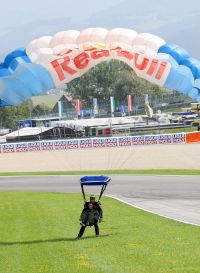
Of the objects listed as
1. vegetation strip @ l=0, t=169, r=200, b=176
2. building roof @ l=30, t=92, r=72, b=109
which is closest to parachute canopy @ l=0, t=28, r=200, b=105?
vegetation strip @ l=0, t=169, r=200, b=176

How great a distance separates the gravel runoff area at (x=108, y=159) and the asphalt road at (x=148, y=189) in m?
6.06

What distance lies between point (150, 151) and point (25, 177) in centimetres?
1417

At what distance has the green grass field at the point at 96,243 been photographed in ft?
46.5

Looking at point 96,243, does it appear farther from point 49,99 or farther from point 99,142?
point 49,99

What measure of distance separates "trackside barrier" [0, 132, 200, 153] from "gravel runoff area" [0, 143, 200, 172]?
2.98ft

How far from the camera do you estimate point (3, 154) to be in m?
65.8

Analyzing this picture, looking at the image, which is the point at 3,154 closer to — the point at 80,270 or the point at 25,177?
the point at 25,177

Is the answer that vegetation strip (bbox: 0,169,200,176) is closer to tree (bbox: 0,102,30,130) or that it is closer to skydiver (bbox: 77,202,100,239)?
skydiver (bbox: 77,202,100,239)

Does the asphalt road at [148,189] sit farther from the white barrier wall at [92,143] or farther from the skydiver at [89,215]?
the white barrier wall at [92,143]

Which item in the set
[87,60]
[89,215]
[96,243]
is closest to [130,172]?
[87,60]

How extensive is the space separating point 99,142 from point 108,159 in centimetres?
734

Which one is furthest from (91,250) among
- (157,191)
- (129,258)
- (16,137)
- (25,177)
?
(16,137)

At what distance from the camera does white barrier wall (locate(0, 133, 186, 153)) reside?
212 ft

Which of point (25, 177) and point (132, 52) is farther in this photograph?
point (132, 52)
